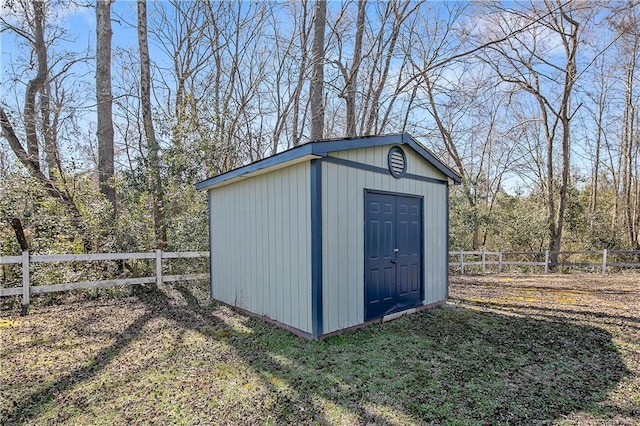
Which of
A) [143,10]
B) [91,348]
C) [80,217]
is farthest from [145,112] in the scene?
[91,348]

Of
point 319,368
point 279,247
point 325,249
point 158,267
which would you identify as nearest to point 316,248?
point 325,249

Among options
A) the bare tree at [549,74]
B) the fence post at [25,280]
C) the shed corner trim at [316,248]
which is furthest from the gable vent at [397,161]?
the bare tree at [549,74]

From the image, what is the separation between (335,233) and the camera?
13.6 ft

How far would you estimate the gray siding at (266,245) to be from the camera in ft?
13.7

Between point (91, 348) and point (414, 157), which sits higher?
A: point (414, 157)

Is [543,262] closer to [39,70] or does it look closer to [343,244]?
[343,244]

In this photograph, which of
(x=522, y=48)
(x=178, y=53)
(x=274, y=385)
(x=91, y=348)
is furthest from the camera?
(x=522, y=48)

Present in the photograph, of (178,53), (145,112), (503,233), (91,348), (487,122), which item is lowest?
(91,348)

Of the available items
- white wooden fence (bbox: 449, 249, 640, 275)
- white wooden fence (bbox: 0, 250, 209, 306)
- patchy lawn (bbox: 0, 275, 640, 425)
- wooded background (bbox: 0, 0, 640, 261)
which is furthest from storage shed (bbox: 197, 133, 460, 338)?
white wooden fence (bbox: 449, 249, 640, 275)

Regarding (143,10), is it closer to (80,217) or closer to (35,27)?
(35,27)

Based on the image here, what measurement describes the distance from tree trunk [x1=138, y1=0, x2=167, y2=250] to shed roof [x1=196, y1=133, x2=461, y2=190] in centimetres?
275

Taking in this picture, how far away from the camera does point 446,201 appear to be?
5902 mm

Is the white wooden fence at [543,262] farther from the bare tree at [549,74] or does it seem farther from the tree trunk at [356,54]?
the tree trunk at [356,54]

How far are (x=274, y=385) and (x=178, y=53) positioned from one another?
11.5m
